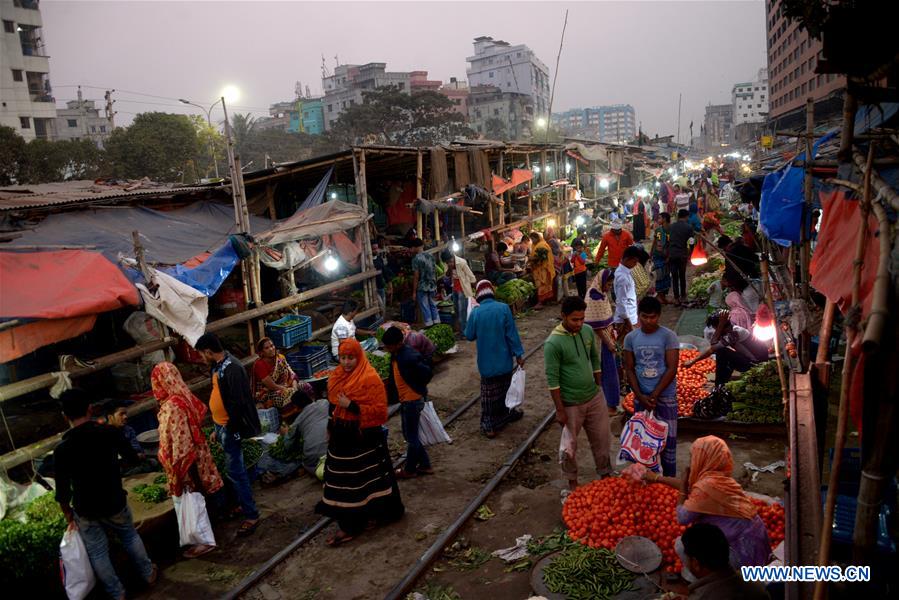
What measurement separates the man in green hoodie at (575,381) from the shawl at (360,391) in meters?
1.64

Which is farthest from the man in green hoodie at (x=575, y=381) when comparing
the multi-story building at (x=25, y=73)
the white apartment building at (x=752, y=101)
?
the white apartment building at (x=752, y=101)

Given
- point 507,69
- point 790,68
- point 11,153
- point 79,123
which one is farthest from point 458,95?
point 11,153

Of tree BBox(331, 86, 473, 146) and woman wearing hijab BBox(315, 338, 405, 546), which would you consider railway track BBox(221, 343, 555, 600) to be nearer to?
woman wearing hijab BBox(315, 338, 405, 546)

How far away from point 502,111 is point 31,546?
84833 millimetres

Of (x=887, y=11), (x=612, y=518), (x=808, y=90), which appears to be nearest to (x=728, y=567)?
(x=612, y=518)

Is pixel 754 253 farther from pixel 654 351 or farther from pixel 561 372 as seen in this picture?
pixel 561 372

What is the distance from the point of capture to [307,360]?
980 cm

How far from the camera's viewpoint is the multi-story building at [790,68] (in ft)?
202

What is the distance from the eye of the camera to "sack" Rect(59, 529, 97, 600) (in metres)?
4.85

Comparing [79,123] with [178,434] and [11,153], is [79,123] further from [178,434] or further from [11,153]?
[178,434]

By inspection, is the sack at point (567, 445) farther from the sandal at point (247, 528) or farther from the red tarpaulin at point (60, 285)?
the red tarpaulin at point (60, 285)

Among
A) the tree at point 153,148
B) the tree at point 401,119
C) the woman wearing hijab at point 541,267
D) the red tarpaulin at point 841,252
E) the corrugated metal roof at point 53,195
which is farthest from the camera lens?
the tree at point 401,119

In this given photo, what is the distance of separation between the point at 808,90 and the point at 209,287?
246 ft

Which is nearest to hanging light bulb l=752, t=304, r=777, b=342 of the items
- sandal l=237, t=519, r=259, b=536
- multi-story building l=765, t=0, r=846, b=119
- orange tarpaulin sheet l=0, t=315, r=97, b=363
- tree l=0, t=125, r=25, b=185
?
sandal l=237, t=519, r=259, b=536
